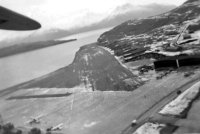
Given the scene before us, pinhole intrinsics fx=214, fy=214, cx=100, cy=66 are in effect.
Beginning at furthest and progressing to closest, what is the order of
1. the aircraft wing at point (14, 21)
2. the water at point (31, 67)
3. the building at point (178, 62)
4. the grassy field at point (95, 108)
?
the water at point (31, 67), the building at point (178, 62), the grassy field at point (95, 108), the aircraft wing at point (14, 21)

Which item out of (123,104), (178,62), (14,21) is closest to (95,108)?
(123,104)

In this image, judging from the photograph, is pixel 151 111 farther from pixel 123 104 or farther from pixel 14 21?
pixel 14 21

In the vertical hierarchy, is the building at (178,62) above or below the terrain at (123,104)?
above

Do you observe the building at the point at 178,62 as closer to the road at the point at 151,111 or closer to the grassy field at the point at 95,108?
the grassy field at the point at 95,108

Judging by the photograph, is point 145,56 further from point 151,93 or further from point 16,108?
point 16,108

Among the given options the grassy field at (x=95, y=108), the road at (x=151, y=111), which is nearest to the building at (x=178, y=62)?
the grassy field at (x=95, y=108)

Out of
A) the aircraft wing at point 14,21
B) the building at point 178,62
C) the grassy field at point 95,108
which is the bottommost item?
the grassy field at point 95,108

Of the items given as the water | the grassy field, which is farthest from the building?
the water

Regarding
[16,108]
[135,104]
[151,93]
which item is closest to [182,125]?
[135,104]

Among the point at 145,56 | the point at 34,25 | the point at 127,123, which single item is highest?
the point at 34,25
